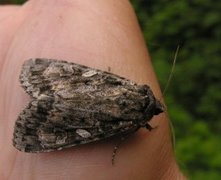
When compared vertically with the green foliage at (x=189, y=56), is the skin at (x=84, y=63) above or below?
above

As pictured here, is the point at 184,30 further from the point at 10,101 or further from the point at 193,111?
the point at 10,101

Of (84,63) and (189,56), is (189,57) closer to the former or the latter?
(189,56)

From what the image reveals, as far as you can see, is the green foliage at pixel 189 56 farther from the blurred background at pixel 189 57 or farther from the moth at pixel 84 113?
the moth at pixel 84 113

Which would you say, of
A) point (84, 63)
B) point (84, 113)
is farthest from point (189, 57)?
point (84, 113)

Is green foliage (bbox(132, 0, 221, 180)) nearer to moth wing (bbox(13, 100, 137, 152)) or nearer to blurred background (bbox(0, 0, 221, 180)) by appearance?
blurred background (bbox(0, 0, 221, 180))

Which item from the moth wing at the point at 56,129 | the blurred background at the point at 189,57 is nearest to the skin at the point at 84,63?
the moth wing at the point at 56,129

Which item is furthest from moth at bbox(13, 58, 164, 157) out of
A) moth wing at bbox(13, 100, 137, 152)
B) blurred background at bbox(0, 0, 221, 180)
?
blurred background at bbox(0, 0, 221, 180)

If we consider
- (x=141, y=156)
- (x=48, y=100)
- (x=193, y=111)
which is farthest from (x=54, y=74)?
(x=193, y=111)

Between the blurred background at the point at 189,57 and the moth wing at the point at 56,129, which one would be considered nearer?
the moth wing at the point at 56,129
